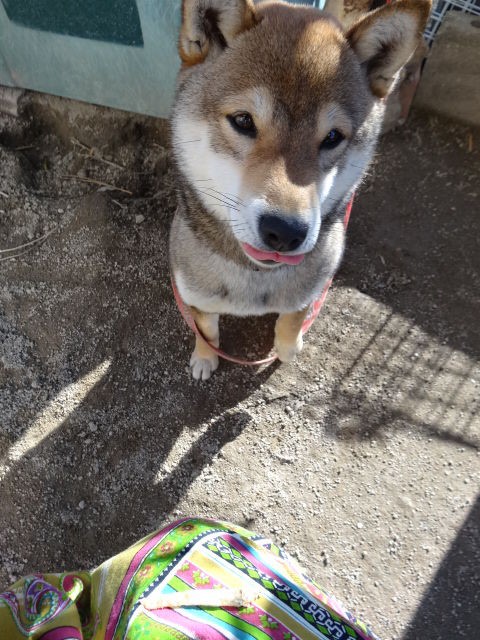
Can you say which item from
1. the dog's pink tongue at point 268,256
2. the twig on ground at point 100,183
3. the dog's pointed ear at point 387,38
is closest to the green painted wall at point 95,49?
the twig on ground at point 100,183

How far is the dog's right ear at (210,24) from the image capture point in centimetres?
151

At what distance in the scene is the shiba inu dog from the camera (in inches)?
57.2

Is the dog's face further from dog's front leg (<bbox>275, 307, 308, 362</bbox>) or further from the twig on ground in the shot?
the twig on ground

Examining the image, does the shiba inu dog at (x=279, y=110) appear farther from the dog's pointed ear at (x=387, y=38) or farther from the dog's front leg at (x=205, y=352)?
the dog's front leg at (x=205, y=352)

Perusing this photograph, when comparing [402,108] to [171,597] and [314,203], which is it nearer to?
[314,203]

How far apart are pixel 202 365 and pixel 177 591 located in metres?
1.35

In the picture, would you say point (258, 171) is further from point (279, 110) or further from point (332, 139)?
point (332, 139)

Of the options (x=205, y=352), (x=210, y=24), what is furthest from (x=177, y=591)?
(x=210, y=24)

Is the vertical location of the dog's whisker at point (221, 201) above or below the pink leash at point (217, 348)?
above

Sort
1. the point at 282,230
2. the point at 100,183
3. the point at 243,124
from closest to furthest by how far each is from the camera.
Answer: the point at 282,230 < the point at 243,124 < the point at 100,183

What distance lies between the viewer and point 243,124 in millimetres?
1519

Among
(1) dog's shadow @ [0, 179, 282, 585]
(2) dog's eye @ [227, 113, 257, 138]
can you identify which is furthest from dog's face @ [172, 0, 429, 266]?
(1) dog's shadow @ [0, 179, 282, 585]

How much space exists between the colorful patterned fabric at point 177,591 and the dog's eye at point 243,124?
4.12ft

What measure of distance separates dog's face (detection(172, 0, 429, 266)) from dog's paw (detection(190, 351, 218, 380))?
3.27 feet
